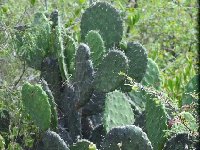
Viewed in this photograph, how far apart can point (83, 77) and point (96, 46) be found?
0.32 metres

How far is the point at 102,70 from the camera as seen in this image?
3.88 meters

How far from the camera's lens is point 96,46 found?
4098mm

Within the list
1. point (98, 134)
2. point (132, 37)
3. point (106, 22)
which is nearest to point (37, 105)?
point (98, 134)

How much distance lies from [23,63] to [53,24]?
0.49m

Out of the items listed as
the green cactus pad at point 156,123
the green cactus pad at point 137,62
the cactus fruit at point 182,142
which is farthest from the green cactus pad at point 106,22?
the cactus fruit at point 182,142

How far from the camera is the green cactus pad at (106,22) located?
434 centimetres

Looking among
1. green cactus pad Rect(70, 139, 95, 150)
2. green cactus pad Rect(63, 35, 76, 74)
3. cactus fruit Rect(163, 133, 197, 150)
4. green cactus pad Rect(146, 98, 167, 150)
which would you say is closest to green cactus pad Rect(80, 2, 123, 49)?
green cactus pad Rect(63, 35, 76, 74)

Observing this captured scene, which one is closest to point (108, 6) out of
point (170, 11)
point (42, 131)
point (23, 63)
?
point (23, 63)

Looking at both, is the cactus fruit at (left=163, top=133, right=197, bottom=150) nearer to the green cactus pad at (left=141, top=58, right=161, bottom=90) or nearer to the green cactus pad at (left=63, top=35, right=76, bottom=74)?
the green cactus pad at (left=63, top=35, right=76, bottom=74)

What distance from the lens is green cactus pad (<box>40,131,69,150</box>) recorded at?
361 centimetres

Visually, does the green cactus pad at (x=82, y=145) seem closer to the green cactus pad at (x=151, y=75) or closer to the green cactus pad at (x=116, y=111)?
the green cactus pad at (x=116, y=111)

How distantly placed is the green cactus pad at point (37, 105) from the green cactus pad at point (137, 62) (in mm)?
767

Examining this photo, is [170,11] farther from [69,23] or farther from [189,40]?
[69,23]

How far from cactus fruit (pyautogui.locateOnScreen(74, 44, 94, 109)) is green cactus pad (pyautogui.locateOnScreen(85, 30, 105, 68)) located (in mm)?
229
